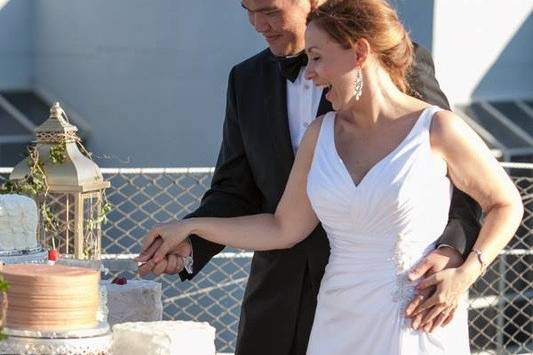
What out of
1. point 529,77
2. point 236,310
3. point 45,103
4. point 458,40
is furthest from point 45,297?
point 45,103

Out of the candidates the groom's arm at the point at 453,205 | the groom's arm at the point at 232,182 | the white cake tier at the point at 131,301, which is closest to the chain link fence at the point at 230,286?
the white cake tier at the point at 131,301

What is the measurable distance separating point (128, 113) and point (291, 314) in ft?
29.4

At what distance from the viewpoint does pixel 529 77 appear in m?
12.2

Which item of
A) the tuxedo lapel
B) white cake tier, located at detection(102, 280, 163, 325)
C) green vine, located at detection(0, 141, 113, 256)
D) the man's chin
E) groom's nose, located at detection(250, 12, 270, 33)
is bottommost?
white cake tier, located at detection(102, 280, 163, 325)

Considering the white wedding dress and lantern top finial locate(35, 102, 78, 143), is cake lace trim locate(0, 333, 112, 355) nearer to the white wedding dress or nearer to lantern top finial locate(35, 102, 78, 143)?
the white wedding dress

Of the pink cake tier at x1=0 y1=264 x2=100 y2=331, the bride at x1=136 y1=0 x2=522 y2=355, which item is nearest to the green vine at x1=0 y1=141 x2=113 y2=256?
the bride at x1=136 y1=0 x2=522 y2=355

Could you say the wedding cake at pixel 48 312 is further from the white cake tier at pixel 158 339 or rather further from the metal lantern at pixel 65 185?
the metal lantern at pixel 65 185

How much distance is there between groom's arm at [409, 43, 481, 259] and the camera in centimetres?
361

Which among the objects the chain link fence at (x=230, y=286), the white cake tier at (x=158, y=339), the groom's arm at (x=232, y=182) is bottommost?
the chain link fence at (x=230, y=286)

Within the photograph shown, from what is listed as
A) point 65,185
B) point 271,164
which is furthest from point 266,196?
point 65,185

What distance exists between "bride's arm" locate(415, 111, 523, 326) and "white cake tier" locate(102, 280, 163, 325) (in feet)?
4.40

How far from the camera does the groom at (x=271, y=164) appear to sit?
13.0ft

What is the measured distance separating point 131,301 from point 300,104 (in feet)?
3.24

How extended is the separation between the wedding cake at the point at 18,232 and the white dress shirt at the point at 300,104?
83 cm
